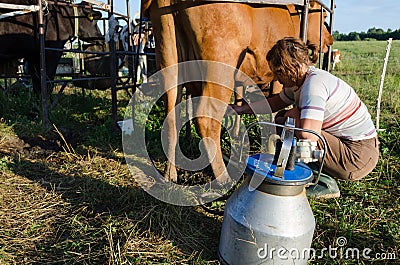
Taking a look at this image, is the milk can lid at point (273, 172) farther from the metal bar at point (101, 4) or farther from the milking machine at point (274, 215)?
the metal bar at point (101, 4)

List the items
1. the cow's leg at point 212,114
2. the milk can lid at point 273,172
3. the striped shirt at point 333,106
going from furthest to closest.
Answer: the cow's leg at point 212,114
the striped shirt at point 333,106
the milk can lid at point 273,172

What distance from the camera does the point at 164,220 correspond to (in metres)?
2.50

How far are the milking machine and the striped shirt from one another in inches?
12.1

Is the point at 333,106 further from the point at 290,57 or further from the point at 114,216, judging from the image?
the point at 114,216

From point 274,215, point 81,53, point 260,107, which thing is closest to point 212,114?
point 260,107

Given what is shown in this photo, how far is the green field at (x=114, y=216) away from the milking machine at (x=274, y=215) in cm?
33

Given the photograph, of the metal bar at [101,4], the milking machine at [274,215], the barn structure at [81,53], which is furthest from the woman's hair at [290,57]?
the metal bar at [101,4]

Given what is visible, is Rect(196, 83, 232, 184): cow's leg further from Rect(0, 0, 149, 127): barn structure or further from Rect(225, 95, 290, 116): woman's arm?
Rect(0, 0, 149, 127): barn structure

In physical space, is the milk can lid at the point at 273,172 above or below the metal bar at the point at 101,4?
below

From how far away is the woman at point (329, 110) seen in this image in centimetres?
219

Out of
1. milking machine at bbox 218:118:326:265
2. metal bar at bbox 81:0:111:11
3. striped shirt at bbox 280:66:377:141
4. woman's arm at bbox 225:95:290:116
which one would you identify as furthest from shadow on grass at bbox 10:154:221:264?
metal bar at bbox 81:0:111:11

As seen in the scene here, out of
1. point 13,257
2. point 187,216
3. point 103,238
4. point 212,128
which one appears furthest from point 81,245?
point 212,128

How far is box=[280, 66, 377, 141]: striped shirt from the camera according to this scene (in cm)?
216

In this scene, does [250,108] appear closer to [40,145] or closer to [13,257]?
[13,257]
